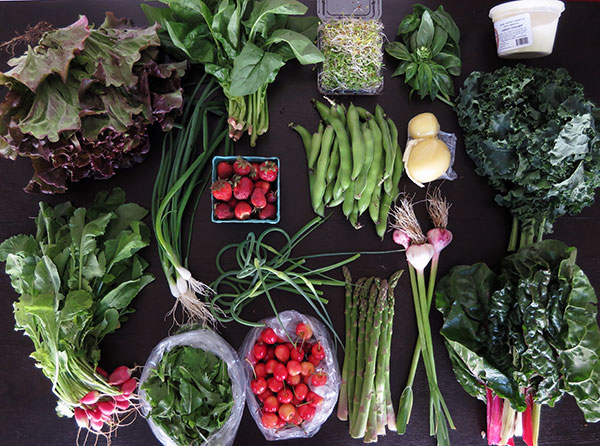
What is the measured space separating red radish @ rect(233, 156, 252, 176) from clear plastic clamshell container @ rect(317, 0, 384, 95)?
33cm

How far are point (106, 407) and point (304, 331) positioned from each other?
20.7 inches

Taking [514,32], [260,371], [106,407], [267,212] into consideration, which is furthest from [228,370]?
[514,32]

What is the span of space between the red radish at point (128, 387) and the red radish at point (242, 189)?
55 centimetres

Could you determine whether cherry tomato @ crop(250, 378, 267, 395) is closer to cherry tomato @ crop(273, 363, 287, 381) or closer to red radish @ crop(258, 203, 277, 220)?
cherry tomato @ crop(273, 363, 287, 381)

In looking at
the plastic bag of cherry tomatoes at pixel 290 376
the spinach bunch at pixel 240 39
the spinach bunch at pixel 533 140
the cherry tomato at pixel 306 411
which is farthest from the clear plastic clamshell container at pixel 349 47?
the cherry tomato at pixel 306 411

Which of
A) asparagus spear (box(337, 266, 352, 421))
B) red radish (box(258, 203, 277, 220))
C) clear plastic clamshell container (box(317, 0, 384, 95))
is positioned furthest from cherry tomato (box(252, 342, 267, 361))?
clear plastic clamshell container (box(317, 0, 384, 95))

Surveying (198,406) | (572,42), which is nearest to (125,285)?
(198,406)

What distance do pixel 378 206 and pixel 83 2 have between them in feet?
3.43

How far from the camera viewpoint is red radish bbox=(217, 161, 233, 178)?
1.06 metres

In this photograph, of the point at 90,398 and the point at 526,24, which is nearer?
the point at 90,398

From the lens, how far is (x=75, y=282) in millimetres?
994

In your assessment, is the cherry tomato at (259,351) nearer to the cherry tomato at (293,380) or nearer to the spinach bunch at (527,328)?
the cherry tomato at (293,380)

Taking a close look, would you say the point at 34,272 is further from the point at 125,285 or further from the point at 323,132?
the point at 323,132

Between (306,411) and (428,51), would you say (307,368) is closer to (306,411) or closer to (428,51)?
(306,411)
